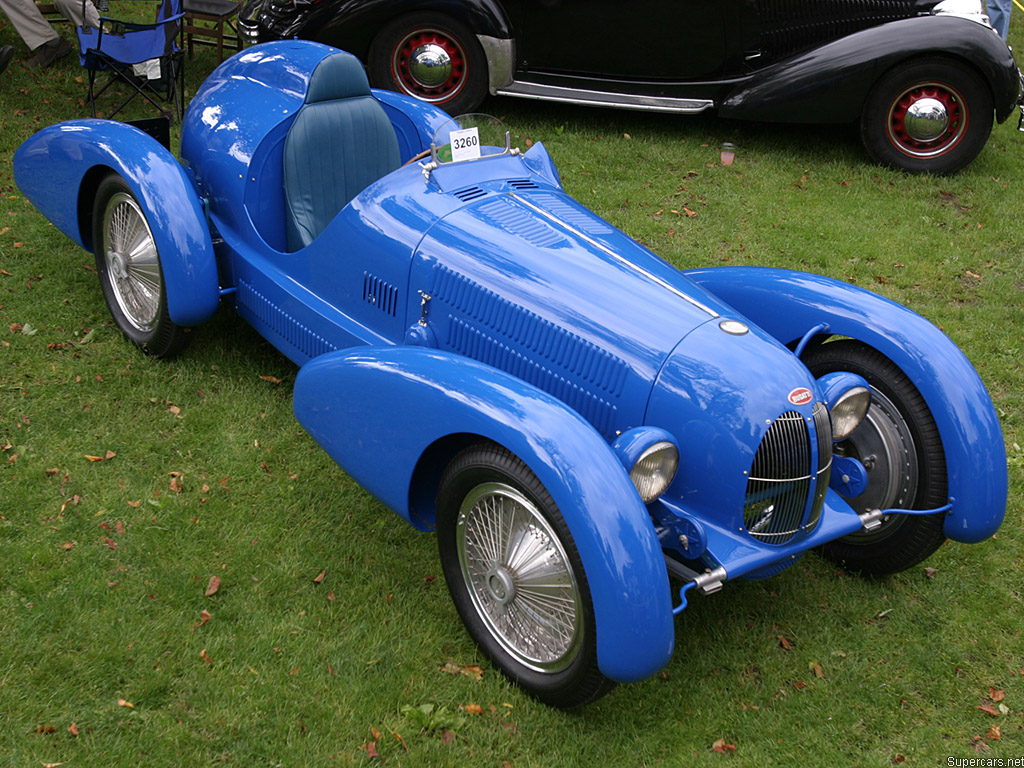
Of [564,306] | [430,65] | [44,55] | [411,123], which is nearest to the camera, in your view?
[564,306]

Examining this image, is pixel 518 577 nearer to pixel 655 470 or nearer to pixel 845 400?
pixel 655 470

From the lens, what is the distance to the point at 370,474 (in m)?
3.41

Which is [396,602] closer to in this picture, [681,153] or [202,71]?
[681,153]

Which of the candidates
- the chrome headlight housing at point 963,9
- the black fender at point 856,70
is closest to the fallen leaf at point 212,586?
the black fender at point 856,70

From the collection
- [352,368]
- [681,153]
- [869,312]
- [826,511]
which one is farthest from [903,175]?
[352,368]

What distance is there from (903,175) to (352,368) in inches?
228

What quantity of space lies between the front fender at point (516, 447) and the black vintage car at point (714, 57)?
16.2 feet

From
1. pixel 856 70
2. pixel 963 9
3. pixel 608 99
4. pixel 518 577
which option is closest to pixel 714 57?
pixel 608 99

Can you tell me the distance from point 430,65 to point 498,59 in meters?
0.58

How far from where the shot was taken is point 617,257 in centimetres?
360

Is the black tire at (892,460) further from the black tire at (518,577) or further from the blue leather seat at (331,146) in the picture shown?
the blue leather seat at (331,146)

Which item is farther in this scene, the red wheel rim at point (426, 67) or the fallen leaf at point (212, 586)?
the red wheel rim at point (426, 67)

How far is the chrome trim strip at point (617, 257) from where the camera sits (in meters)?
3.40

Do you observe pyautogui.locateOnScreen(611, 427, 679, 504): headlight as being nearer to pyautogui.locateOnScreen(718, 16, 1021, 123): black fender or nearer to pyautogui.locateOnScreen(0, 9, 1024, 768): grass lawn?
pyautogui.locateOnScreen(0, 9, 1024, 768): grass lawn
